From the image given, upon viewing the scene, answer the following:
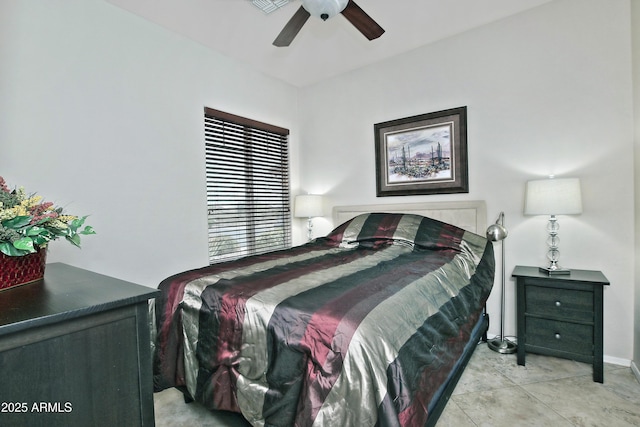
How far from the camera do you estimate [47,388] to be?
0.75m

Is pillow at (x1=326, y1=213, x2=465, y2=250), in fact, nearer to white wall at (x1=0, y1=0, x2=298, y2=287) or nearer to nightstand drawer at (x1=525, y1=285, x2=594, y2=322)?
nightstand drawer at (x1=525, y1=285, x2=594, y2=322)

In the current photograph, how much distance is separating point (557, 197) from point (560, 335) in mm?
919

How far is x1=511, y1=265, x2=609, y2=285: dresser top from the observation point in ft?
6.54

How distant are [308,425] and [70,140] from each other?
2.21 meters

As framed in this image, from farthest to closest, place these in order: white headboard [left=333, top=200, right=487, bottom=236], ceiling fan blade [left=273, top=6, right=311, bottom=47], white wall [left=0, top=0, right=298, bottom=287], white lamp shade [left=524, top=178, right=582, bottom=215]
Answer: white headboard [left=333, top=200, right=487, bottom=236] → white lamp shade [left=524, top=178, right=582, bottom=215] → ceiling fan blade [left=273, top=6, right=311, bottom=47] → white wall [left=0, top=0, right=298, bottom=287]

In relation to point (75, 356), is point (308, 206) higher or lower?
higher

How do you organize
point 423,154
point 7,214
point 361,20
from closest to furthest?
point 7,214
point 361,20
point 423,154

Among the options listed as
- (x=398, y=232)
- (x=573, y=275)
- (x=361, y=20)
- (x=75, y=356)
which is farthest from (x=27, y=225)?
(x=573, y=275)

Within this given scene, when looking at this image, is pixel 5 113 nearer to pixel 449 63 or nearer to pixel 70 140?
pixel 70 140

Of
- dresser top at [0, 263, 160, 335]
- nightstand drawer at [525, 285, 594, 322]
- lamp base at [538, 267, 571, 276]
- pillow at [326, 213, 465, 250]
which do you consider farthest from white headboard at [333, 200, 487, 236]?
dresser top at [0, 263, 160, 335]

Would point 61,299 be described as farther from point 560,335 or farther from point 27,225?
point 560,335

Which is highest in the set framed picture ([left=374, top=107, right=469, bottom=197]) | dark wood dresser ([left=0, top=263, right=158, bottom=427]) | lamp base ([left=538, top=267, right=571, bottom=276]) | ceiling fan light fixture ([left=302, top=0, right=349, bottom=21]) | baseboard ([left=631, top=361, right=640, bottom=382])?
ceiling fan light fixture ([left=302, top=0, right=349, bottom=21])

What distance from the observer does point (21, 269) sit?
1035mm

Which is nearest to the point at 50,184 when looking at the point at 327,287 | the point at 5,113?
the point at 5,113
